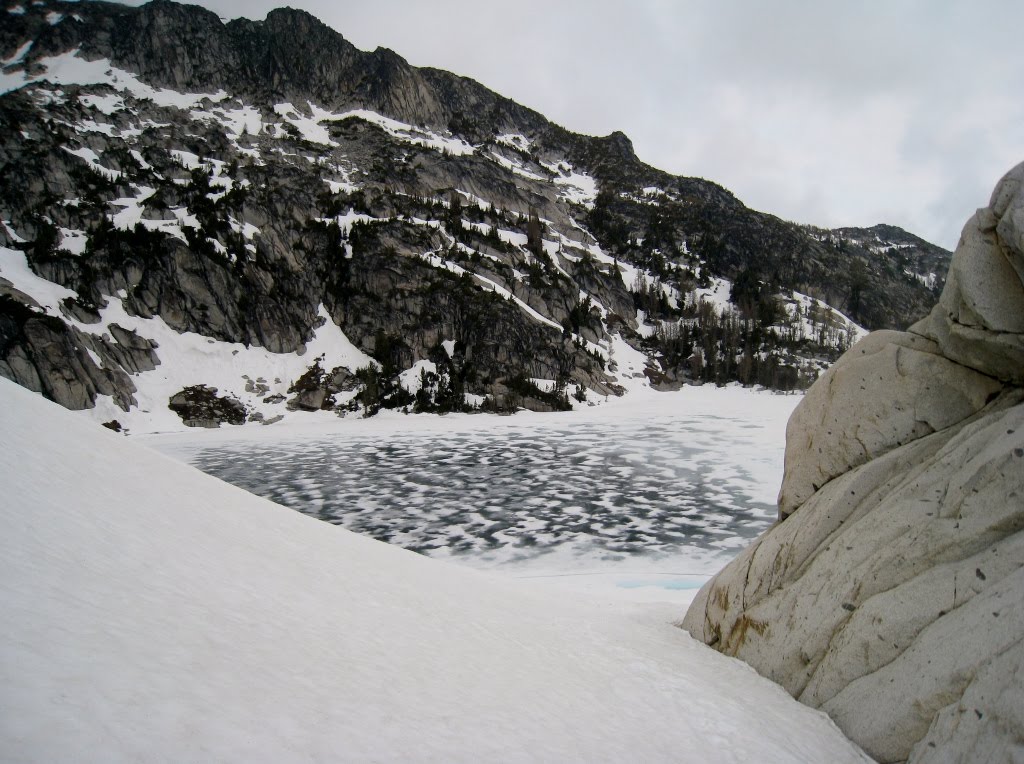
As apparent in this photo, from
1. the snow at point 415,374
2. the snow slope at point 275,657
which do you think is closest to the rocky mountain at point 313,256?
the snow at point 415,374

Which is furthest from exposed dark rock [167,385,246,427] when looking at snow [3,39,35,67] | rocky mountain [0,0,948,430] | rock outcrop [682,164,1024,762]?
snow [3,39,35,67]

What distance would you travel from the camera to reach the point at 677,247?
126m

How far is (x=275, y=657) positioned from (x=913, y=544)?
213 inches

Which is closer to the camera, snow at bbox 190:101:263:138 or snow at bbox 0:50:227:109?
snow at bbox 0:50:227:109

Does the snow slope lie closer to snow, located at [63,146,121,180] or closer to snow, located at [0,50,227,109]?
snow, located at [63,146,121,180]

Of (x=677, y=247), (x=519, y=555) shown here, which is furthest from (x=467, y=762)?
(x=677, y=247)

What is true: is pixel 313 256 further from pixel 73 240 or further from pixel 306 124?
pixel 306 124

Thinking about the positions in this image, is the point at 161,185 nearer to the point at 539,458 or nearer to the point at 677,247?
the point at 539,458

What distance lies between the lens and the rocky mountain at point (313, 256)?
168 feet

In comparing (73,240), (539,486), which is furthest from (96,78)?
(539,486)

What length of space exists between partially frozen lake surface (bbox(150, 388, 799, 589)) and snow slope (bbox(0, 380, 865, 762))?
604cm

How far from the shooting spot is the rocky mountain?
168ft

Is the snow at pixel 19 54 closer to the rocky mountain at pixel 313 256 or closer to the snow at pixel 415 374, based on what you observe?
the rocky mountain at pixel 313 256

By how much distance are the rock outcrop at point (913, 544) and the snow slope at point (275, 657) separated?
524 millimetres
